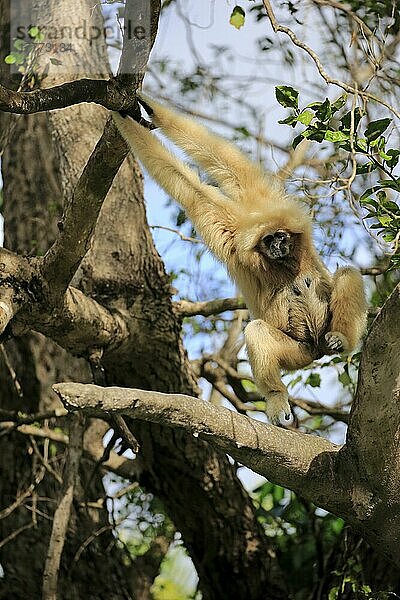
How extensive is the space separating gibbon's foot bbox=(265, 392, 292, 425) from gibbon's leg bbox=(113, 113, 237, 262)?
1052 mm

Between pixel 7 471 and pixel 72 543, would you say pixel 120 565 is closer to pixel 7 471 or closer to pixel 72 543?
pixel 72 543

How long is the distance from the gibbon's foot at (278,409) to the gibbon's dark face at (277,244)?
0.95 meters

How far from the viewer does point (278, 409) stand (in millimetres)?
5074

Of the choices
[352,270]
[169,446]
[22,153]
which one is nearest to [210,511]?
[169,446]

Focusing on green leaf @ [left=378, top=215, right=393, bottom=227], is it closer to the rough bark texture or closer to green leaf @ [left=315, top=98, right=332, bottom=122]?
green leaf @ [left=315, top=98, right=332, bottom=122]

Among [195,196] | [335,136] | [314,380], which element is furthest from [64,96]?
[314,380]

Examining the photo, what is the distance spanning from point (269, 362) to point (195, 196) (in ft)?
4.14

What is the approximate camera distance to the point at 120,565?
24.0 ft

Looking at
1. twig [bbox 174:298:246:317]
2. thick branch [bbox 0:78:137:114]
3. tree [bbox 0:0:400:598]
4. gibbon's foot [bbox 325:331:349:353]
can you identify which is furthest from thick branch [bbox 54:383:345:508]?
twig [bbox 174:298:246:317]

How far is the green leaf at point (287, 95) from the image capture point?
3945 mm

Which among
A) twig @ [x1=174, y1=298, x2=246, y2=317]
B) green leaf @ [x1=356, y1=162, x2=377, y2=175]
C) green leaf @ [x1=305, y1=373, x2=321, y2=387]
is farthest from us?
twig @ [x1=174, y1=298, x2=246, y2=317]

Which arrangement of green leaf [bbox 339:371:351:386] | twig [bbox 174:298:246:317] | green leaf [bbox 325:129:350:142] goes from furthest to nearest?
1. twig [bbox 174:298:246:317]
2. green leaf [bbox 339:371:351:386]
3. green leaf [bbox 325:129:350:142]

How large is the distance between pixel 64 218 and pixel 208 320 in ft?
11.3

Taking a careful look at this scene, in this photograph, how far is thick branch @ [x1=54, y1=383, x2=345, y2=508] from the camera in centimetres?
349
